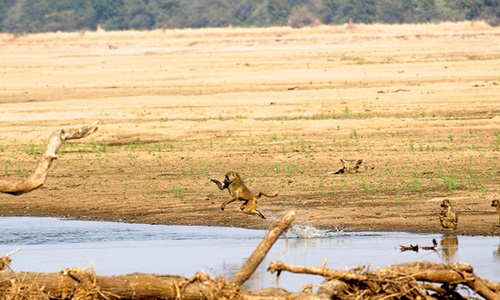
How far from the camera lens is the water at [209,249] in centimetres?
1052

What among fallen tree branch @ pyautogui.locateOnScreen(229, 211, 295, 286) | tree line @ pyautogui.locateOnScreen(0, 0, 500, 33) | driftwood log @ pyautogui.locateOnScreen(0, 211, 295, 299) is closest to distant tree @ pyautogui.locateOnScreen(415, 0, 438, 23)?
tree line @ pyautogui.locateOnScreen(0, 0, 500, 33)

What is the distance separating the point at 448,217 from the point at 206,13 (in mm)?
63713

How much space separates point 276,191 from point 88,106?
12.3m

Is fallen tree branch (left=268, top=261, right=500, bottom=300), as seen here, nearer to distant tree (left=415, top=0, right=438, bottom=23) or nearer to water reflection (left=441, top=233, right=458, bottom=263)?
water reflection (left=441, top=233, right=458, bottom=263)

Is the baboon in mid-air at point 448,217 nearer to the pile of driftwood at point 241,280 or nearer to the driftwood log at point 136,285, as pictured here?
the pile of driftwood at point 241,280

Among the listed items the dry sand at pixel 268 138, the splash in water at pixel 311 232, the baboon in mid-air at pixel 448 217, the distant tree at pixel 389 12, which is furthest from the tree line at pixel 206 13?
the baboon in mid-air at pixel 448 217

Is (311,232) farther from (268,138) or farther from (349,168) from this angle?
(268,138)

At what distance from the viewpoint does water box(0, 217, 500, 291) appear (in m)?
10.5

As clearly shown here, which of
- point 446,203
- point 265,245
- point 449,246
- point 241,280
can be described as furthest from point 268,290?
point 446,203

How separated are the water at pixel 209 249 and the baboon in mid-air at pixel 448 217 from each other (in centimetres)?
15

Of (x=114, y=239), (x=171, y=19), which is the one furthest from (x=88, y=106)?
(x=171, y=19)

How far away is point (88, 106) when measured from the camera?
2673 centimetres

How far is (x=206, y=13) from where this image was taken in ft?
245

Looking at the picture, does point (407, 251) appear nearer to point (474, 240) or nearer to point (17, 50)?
point (474, 240)
